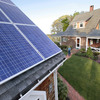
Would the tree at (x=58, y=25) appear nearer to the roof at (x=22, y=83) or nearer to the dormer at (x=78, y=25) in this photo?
the dormer at (x=78, y=25)

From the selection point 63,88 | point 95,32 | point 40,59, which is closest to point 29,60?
point 40,59

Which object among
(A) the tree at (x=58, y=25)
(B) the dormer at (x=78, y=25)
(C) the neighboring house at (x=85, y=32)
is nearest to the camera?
(C) the neighboring house at (x=85, y=32)

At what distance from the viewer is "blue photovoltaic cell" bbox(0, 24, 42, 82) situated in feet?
7.67

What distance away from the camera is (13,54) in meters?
2.78

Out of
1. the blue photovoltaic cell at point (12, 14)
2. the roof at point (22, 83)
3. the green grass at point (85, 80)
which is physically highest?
the blue photovoltaic cell at point (12, 14)

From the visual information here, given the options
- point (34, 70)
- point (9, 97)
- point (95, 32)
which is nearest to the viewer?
point (9, 97)

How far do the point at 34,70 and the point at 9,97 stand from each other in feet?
3.86

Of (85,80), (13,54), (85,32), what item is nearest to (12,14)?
(13,54)

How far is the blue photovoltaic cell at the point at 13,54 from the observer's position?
2.34 m

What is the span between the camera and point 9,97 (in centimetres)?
214

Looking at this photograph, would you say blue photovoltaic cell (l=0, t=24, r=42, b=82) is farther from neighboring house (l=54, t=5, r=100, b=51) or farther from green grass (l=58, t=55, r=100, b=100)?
neighboring house (l=54, t=5, r=100, b=51)

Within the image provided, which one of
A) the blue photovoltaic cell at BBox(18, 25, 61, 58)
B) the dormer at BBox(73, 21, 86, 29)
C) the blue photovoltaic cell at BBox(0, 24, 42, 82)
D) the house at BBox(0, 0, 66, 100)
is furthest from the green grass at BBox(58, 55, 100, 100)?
the dormer at BBox(73, 21, 86, 29)

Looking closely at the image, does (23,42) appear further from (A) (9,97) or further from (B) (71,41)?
(B) (71,41)

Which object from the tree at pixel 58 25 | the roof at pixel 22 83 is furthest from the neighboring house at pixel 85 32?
the tree at pixel 58 25
